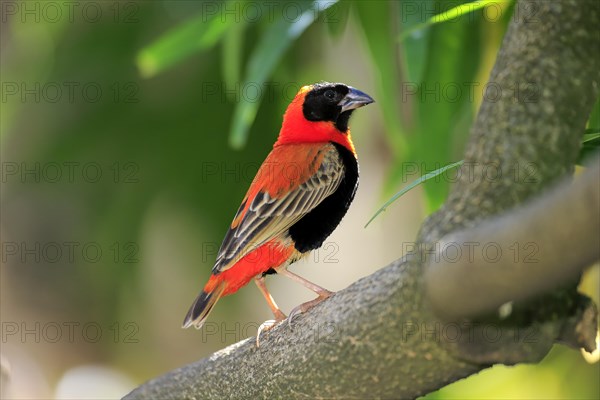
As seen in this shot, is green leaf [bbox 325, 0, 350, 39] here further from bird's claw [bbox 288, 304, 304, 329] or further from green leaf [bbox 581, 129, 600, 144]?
green leaf [bbox 581, 129, 600, 144]

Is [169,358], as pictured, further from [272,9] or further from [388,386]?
[388,386]

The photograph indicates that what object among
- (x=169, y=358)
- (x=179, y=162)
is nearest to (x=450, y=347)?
(x=179, y=162)

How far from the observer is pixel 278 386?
8.75 feet

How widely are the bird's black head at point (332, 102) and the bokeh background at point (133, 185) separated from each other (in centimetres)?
100

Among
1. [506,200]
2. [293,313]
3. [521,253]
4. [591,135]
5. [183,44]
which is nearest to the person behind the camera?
[521,253]

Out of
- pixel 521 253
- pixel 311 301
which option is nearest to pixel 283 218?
pixel 311 301

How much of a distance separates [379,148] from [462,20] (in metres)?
4.55

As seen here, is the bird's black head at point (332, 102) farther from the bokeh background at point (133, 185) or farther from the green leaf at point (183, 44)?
the bokeh background at point (133, 185)

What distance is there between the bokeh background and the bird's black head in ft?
3.27

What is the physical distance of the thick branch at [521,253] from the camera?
4.31ft

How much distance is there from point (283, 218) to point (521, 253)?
2.22m

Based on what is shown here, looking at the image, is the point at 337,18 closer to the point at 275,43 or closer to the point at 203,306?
the point at 275,43

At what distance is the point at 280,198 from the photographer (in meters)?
3.69

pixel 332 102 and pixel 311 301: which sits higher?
pixel 332 102
